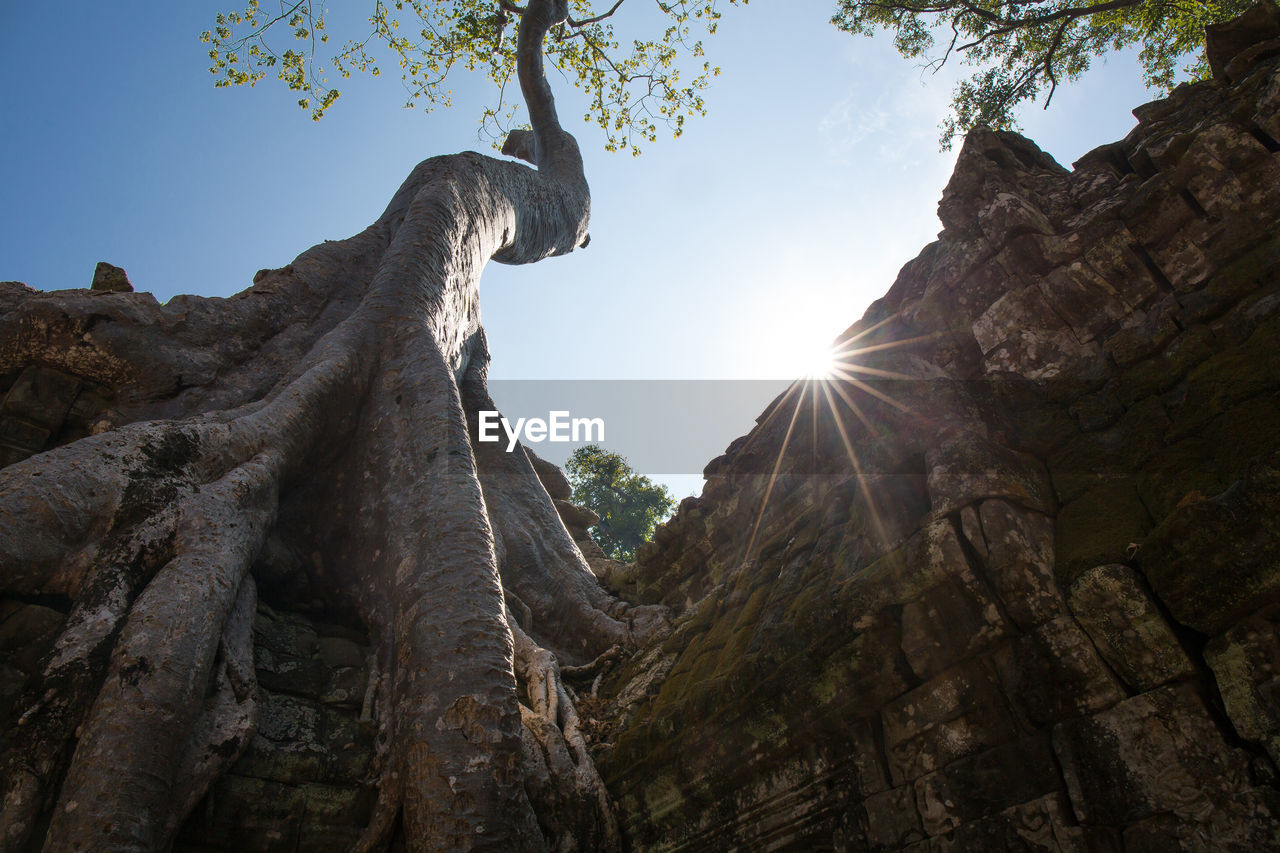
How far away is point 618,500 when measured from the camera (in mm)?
18125

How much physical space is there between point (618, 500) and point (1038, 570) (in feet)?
52.4

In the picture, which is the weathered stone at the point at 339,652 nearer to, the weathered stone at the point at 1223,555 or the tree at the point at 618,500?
the weathered stone at the point at 1223,555

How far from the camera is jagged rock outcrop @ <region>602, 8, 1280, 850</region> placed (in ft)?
6.21

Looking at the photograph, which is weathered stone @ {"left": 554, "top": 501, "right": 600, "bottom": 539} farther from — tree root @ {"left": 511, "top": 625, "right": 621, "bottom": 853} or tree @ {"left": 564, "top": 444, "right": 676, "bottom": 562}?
tree @ {"left": 564, "top": 444, "right": 676, "bottom": 562}

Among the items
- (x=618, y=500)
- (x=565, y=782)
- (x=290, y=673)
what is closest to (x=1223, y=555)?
(x=565, y=782)

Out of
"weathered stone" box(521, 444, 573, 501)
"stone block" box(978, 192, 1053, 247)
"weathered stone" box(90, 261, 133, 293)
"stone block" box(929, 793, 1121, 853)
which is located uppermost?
"weathered stone" box(521, 444, 573, 501)

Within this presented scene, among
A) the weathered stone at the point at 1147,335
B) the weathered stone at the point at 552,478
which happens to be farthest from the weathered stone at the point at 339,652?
the weathered stone at the point at 552,478

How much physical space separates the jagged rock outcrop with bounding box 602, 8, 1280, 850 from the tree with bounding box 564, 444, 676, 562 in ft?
44.2

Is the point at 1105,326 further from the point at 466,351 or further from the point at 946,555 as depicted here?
the point at 466,351

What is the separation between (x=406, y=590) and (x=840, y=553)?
2.09m

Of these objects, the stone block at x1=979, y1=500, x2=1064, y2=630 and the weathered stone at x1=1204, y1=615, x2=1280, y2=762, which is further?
the stone block at x1=979, y1=500, x2=1064, y2=630

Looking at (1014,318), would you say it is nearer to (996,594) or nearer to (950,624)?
(996,594)

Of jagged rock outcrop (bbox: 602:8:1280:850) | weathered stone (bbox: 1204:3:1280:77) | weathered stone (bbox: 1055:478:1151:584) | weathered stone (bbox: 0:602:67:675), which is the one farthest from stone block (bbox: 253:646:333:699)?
weathered stone (bbox: 1204:3:1280:77)

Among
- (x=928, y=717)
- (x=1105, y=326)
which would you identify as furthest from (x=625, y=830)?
(x=1105, y=326)
